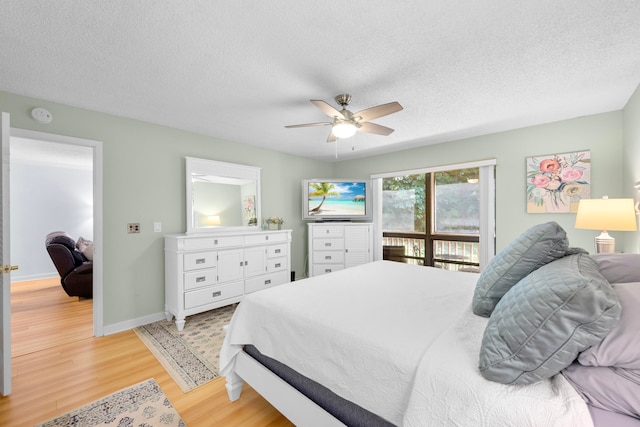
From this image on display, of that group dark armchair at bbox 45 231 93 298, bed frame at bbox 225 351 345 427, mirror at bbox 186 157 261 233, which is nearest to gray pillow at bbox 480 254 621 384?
bed frame at bbox 225 351 345 427

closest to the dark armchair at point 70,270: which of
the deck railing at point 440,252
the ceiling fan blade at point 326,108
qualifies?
the ceiling fan blade at point 326,108

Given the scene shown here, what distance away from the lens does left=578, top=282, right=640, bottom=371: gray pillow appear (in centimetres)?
77

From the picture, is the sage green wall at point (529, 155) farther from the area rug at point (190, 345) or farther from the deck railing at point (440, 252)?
the area rug at point (190, 345)

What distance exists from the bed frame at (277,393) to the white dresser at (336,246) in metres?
2.72

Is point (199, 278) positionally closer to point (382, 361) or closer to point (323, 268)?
point (323, 268)

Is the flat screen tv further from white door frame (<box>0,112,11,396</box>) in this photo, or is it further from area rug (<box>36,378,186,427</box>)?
white door frame (<box>0,112,11,396</box>)

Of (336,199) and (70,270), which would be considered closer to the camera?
(70,270)

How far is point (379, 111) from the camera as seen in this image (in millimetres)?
2137

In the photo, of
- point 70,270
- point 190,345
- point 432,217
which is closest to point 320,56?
point 190,345

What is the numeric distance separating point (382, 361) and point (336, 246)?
3417 millimetres

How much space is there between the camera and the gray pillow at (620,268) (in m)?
1.07

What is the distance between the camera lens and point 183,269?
2.88m

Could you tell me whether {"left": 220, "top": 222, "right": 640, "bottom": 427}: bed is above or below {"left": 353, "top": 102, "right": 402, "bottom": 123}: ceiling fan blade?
below

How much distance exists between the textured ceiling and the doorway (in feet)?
7.35
